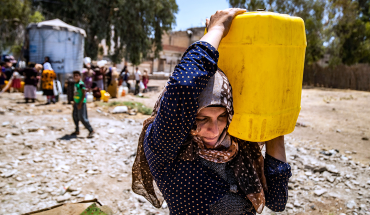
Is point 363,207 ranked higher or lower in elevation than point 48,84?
lower

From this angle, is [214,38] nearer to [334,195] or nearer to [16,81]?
[334,195]

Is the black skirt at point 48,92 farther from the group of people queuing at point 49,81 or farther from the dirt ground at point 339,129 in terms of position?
the dirt ground at point 339,129

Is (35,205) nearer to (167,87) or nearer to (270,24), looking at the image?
(167,87)

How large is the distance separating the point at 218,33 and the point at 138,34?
52.7ft

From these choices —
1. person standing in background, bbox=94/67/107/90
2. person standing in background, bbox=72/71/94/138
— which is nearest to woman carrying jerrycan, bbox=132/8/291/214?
person standing in background, bbox=72/71/94/138

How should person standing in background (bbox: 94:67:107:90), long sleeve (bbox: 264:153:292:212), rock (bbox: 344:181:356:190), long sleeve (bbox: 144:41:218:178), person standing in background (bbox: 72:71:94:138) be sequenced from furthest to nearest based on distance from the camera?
person standing in background (bbox: 94:67:107:90)
person standing in background (bbox: 72:71:94:138)
rock (bbox: 344:181:356:190)
long sleeve (bbox: 264:153:292:212)
long sleeve (bbox: 144:41:218:178)

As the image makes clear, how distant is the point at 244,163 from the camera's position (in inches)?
46.8

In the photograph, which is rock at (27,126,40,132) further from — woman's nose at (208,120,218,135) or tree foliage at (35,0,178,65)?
Answer: tree foliage at (35,0,178,65)

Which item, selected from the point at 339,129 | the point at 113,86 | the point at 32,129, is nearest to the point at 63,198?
the point at 32,129

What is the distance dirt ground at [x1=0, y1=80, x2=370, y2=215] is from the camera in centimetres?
312

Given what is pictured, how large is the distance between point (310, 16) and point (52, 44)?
20306 millimetres

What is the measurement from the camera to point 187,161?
1138 millimetres

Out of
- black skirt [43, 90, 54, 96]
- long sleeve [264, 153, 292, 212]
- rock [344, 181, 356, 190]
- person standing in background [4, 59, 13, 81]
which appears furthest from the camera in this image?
person standing in background [4, 59, 13, 81]

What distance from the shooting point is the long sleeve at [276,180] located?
1208 millimetres
